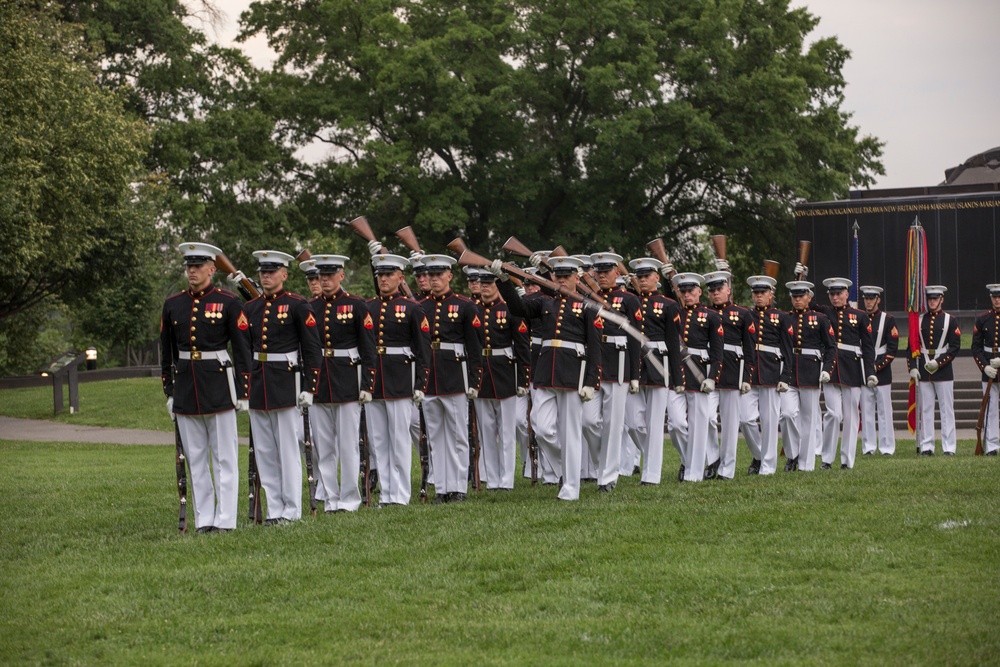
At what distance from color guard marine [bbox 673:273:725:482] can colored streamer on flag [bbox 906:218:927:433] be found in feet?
19.2

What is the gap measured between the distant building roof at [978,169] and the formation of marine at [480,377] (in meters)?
25.6

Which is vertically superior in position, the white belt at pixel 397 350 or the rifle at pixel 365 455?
the white belt at pixel 397 350

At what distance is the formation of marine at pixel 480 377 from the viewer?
11.7 m

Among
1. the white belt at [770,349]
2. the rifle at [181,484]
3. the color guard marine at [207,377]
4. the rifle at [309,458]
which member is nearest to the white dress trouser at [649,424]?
the white belt at [770,349]

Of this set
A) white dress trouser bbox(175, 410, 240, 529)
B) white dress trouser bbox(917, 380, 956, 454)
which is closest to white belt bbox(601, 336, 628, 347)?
white dress trouser bbox(175, 410, 240, 529)

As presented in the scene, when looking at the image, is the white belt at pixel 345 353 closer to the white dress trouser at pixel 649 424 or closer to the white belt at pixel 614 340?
the white belt at pixel 614 340

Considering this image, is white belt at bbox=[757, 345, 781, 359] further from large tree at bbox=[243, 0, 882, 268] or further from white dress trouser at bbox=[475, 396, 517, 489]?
large tree at bbox=[243, 0, 882, 268]

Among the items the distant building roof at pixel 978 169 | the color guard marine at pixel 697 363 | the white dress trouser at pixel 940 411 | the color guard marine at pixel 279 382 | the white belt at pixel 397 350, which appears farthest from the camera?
the distant building roof at pixel 978 169

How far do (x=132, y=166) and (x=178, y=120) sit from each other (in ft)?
31.2

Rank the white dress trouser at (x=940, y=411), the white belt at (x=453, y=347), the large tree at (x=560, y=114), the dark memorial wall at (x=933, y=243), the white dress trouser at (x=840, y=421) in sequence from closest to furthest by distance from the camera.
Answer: the white belt at (x=453, y=347)
the white dress trouser at (x=840, y=421)
the white dress trouser at (x=940, y=411)
the dark memorial wall at (x=933, y=243)
the large tree at (x=560, y=114)

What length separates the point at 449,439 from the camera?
44.7ft

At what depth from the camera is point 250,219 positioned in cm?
3666

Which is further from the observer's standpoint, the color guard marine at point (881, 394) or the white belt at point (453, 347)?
the color guard marine at point (881, 394)

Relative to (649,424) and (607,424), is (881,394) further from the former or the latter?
(607,424)
